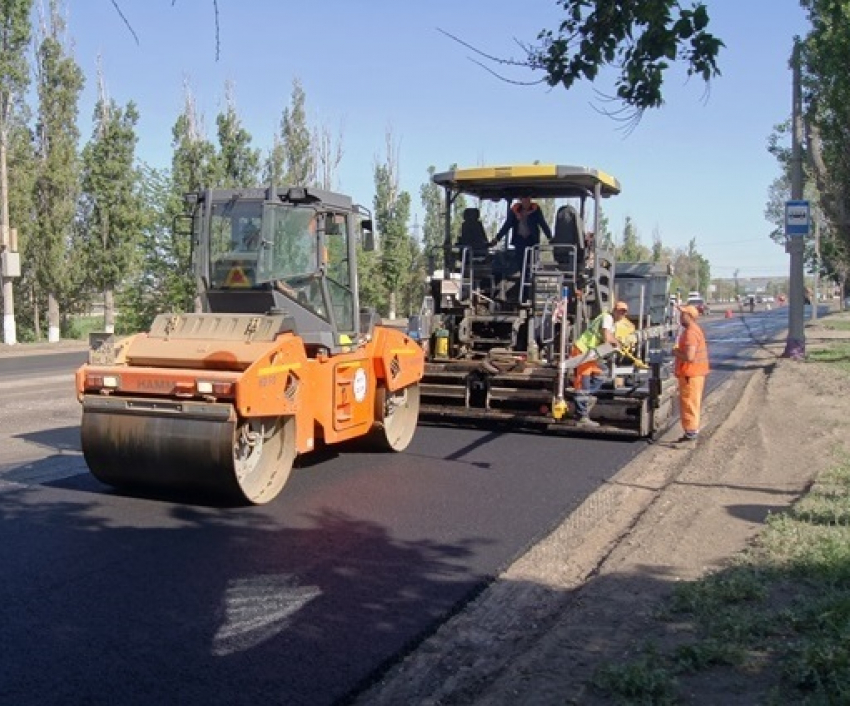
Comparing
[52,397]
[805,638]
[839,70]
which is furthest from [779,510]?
[839,70]

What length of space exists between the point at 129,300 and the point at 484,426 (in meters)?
24.4

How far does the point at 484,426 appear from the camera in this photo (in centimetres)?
1111

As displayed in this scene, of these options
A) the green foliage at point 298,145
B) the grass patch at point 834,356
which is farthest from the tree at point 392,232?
the grass patch at point 834,356

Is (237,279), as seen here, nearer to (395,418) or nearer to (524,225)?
(395,418)

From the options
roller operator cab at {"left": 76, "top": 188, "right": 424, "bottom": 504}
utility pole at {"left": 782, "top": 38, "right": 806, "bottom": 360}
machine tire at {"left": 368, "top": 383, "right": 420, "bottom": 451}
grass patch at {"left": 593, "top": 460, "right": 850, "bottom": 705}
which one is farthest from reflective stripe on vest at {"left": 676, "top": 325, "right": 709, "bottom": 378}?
utility pole at {"left": 782, "top": 38, "right": 806, "bottom": 360}

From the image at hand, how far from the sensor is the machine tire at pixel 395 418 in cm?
901

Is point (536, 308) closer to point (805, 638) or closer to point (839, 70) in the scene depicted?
point (805, 638)

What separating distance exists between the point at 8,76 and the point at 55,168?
377 cm

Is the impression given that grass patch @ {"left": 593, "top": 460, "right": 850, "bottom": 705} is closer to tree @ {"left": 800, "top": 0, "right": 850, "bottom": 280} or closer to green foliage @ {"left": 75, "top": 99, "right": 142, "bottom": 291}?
tree @ {"left": 800, "top": 0, "right": 850, "bottom": 280}

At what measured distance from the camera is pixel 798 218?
18547mm

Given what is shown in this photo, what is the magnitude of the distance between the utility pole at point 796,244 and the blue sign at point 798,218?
816 millimetres

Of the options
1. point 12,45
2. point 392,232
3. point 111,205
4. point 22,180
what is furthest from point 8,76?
point 392,232

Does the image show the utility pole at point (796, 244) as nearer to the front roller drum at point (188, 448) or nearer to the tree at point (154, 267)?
the front roller drum at point (188, 448)

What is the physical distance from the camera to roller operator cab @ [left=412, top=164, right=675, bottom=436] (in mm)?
10492
